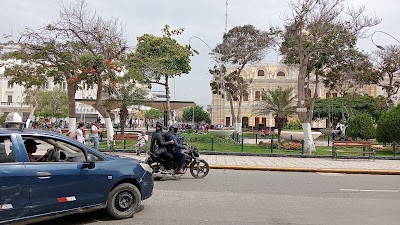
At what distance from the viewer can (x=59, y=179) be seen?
20.8ft

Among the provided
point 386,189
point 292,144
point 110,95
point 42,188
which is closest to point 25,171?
point 42,188

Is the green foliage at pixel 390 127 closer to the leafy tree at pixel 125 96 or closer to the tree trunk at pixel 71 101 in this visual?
the leafy tree at pixel 125 96

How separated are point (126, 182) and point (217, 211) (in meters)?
1.91

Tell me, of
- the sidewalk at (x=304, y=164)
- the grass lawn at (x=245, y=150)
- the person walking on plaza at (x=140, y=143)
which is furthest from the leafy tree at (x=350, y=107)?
the person walking on plaza at (x=140, y=143)

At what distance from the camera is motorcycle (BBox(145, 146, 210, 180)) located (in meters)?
12.2

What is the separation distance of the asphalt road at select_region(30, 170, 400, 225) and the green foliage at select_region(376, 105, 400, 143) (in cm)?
1028

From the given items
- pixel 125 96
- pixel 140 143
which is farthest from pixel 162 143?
pixel 125 96

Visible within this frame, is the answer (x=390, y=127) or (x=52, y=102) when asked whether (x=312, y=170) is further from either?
(x=52, y=102)

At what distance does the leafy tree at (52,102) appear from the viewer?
62.8 m

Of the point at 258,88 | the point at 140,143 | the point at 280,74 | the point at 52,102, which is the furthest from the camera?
the point at 280,74

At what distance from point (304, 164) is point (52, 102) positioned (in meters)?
53.9

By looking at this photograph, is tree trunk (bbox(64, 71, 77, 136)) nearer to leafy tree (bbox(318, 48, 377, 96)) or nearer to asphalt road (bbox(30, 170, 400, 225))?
asphalt road (bbox(30, 170, 400, 225))


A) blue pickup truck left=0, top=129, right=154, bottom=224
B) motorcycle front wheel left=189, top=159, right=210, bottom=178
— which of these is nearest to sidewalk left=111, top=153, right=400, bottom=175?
motorcycle front wheel left=189, top=159, right=210, bottom=178

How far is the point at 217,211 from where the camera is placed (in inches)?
318
